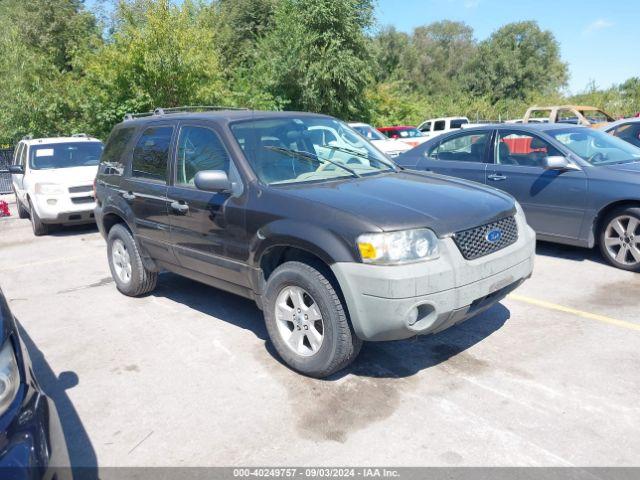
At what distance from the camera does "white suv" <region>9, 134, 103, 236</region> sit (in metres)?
9.82

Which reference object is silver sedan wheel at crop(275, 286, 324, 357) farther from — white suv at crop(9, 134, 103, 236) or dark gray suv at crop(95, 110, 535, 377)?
white suv at crop(9, 134, 103, 236)

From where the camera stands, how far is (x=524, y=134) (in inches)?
280

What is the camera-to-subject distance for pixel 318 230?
3.69 meters

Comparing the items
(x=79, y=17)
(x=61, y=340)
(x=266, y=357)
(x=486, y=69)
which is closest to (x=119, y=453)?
(x=266, y=357)

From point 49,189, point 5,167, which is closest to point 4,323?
point 49,189

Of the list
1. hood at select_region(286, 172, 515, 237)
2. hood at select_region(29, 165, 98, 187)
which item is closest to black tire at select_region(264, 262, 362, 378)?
hood at select_region(286, 172, 515, 237)

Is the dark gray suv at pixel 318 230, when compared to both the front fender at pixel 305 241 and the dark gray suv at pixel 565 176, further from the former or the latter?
the dark gray suv at pixel 565 176

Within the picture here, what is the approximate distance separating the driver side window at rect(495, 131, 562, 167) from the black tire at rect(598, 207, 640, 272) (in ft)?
3.33

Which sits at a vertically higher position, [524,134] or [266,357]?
[524,134]

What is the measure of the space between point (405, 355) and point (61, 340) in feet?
9.84

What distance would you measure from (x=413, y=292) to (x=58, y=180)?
330 inches

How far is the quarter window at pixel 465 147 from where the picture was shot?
7.56 metres

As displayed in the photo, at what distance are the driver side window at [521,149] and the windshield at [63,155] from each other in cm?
727

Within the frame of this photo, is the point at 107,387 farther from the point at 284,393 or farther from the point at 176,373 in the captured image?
the point at 284,393
